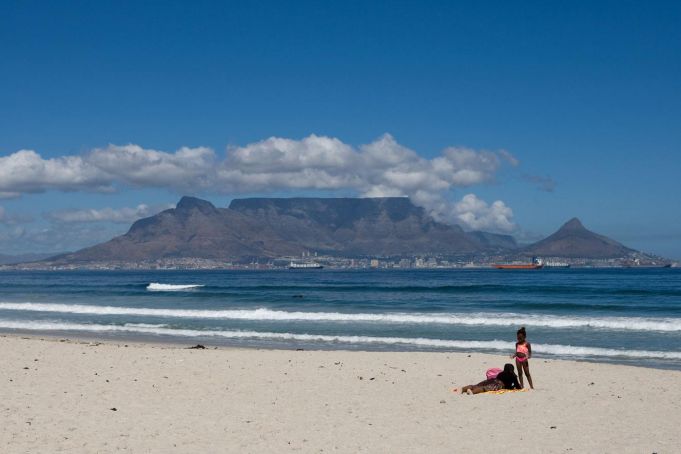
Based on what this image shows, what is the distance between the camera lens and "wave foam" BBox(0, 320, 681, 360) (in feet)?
66.5

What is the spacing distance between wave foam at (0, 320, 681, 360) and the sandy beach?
12.4ft

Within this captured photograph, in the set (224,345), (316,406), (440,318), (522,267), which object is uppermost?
(522,267)

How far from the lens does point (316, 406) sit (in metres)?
11.5

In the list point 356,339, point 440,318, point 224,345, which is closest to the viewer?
point 224,345

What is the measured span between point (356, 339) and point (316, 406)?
12564mm

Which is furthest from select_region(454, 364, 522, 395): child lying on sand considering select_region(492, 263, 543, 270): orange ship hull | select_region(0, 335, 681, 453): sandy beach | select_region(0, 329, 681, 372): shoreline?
select_region(492, 263, 543, 270): orange ship hull

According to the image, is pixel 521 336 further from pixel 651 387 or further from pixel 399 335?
pixel 399 335

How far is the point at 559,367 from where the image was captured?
1647 centimetres

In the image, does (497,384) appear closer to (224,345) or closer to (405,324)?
(224,345)

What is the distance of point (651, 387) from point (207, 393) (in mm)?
8702

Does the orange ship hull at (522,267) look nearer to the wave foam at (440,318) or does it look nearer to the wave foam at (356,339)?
the wave foam at (440,318)

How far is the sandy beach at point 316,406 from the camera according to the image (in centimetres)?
902

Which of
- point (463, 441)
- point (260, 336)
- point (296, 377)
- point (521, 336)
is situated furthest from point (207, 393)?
point (260, 336)

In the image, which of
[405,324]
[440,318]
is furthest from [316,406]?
[440,318]
